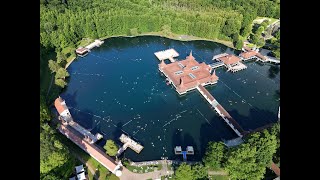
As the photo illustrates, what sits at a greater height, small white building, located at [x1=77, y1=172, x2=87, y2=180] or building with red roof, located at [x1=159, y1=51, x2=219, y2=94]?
building with red roof, located at [x1=159, y1=51, x2=219, y2=94]

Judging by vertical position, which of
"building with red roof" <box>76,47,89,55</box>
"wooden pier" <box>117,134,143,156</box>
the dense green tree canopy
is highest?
the dense green tree canopy

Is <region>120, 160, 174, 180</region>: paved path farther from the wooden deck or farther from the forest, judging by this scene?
the forest

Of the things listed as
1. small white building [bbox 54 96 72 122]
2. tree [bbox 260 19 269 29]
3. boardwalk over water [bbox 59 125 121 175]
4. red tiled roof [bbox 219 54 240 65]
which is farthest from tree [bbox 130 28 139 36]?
boardwalk over water [bbox 59 125 121 175]

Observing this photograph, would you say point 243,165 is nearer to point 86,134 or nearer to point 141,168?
point 141,168

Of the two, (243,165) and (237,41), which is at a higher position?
(237,41)

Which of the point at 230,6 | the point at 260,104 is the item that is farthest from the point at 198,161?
the point at 230,6

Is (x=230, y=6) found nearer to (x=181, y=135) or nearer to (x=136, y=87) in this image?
(x=136, y=87)

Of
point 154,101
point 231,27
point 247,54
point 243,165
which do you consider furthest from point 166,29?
point 243,165
